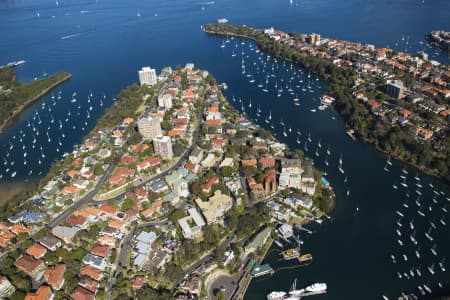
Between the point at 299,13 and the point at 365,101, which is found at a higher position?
the point at 299,13

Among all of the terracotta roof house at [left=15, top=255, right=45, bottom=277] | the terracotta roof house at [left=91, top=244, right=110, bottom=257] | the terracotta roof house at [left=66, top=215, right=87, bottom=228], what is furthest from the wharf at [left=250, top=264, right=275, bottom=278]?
the terracotta roof house at [left=15, top=255, right=45, bottom=277]

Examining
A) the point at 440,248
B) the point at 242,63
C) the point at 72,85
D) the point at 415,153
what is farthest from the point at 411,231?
the point at 72,85

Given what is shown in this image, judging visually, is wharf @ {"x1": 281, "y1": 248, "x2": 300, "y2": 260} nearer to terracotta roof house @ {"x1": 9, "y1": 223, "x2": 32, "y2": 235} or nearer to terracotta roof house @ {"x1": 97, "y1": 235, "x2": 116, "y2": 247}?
terracotta roof house @ {"x1": 97, "y1": 235, "x2": 116, "y2": 247}

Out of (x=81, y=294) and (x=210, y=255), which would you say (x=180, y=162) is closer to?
(x=210, y=255)

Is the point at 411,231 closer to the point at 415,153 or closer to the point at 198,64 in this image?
the point at 415,153

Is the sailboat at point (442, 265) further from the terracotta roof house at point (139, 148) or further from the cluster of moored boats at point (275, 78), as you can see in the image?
the terracotta roof house at point (139, 148)

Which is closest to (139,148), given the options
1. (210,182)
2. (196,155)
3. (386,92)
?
(196,155)
